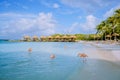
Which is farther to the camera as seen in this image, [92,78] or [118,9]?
[118,9]

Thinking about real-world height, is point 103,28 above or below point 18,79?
above

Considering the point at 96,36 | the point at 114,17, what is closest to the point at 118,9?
the point at 114,17

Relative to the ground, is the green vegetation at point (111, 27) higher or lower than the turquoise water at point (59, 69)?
higher

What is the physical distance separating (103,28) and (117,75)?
4322cm

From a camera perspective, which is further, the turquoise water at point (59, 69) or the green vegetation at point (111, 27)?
the green vegetation at point (111, 27)

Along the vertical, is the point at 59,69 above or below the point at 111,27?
below

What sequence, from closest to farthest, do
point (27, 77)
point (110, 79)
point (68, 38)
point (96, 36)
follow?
point (110, 79) → point (27, 77) → point (96, 36) → point (68, 38)

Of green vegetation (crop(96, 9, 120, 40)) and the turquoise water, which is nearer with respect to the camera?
the turquoise water

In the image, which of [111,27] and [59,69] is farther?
[111,27]

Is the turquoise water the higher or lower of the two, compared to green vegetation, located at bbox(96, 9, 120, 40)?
lower


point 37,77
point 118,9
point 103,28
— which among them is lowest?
point 37,77

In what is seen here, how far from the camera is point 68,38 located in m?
67.8

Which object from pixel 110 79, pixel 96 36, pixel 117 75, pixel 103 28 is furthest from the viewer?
pixel 96 36

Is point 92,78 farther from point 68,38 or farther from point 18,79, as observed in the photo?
point 68,38
